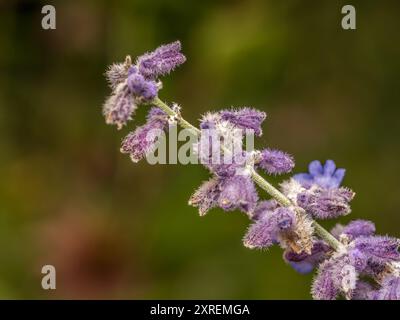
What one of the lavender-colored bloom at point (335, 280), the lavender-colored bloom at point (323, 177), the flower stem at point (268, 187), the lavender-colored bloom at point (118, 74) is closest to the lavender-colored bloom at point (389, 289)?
the lavender-colored bloom at point (335, 280)

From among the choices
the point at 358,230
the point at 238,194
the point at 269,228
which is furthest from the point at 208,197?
the point at 358,230

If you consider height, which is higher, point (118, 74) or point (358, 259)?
point (118, 74)

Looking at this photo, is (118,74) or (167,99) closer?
(118,74)

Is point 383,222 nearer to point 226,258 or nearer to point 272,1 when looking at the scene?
point 226,258

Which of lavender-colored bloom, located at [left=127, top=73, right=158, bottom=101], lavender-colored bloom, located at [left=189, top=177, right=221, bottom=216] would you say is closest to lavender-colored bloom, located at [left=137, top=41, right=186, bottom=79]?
lavender-colored bloom, located at [left=127, top=73, right=158, bottom=101]

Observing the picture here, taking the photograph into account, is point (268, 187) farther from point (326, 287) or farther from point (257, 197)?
point (326, 287)

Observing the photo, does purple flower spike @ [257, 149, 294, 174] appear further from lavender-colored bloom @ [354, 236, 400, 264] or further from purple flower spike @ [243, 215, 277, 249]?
lavender-colored bloom @ [354, 236, 400, 264]

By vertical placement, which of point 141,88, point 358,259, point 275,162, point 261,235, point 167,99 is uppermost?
point 167,99
